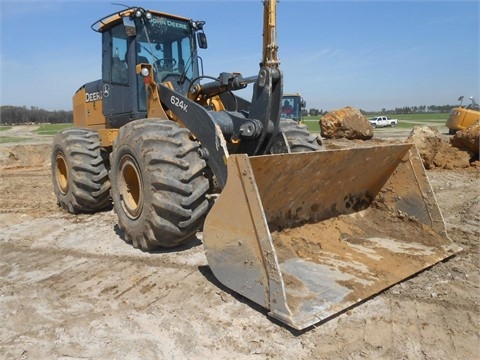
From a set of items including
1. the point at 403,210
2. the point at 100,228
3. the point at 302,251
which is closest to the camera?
the point at 302,251

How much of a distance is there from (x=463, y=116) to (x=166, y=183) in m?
18.7

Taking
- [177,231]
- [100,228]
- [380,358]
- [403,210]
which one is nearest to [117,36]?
[100,228]

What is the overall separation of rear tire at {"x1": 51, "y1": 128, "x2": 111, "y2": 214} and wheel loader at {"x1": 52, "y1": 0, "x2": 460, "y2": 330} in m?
0.12

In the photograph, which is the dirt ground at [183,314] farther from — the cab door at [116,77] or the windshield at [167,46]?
the windshield at [167,46]

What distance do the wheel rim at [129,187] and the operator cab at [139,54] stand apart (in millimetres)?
1119

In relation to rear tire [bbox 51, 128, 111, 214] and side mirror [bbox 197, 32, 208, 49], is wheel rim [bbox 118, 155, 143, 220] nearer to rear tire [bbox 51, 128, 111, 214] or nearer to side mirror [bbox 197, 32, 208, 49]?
rear tire [bbox 51, 128, 111, 214]

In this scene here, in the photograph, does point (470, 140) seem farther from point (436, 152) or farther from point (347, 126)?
point (347, 126)

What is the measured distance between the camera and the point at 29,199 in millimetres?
8227

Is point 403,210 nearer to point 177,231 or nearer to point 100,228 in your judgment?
point 177,231

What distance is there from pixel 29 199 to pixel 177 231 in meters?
5.38

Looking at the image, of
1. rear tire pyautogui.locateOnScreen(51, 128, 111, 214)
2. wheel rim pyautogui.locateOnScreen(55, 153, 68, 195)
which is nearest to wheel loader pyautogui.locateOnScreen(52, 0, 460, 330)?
rear tire pyautogui.locateOnScreen(51, 128, 111, 214)

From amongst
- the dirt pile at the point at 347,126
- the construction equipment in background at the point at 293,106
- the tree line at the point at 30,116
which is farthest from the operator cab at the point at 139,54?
the tree line at the point at 30,116

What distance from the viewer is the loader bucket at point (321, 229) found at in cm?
314

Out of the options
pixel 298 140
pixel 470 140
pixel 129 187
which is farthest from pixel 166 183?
pixel 470 140
